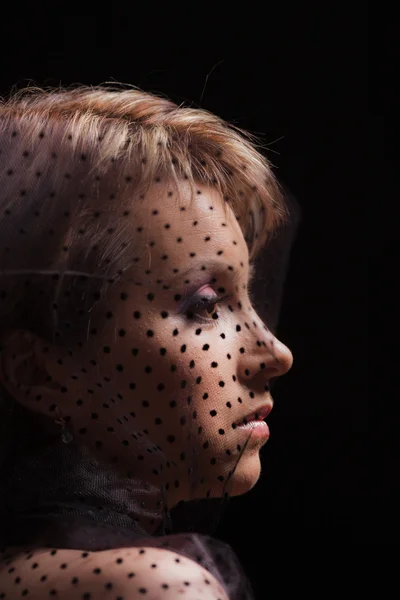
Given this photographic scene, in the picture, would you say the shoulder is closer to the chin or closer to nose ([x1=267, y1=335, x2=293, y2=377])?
the chin

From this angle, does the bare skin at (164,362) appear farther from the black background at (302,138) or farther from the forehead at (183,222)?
the black background at (302,138)

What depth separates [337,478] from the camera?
2227 millimetres

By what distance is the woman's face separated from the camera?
1.39 m

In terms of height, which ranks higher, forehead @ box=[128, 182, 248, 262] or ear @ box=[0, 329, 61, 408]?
forehead @ box=[128, 182, 248, 262]

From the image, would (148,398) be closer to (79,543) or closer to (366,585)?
(79,543)

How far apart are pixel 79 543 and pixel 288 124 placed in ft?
3.88

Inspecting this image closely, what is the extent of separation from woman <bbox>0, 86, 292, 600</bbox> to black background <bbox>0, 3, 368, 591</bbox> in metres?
0.76

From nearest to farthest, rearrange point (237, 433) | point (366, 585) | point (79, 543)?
1. point (79, 543)
2. point (237, 433)
3. point (366, 585)

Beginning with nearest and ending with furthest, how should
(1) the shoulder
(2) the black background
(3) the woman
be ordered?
1. (1) the shoulder
2. (3) the woman
3. (2) the black background

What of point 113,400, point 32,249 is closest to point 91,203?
point 32,249

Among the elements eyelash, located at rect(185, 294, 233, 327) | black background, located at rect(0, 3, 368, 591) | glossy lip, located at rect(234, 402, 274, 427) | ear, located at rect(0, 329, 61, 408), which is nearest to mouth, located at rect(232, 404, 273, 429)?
glossy lip, located at rect(234, 402, 274, 427)

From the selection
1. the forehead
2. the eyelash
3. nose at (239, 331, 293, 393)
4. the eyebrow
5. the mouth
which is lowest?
the mouth

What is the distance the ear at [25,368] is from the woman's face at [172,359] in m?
0.03

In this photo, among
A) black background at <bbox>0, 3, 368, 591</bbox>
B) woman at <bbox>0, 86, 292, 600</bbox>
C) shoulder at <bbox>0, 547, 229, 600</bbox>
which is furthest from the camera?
black background at <bbox>0, 3, 368, 591</bbox>
